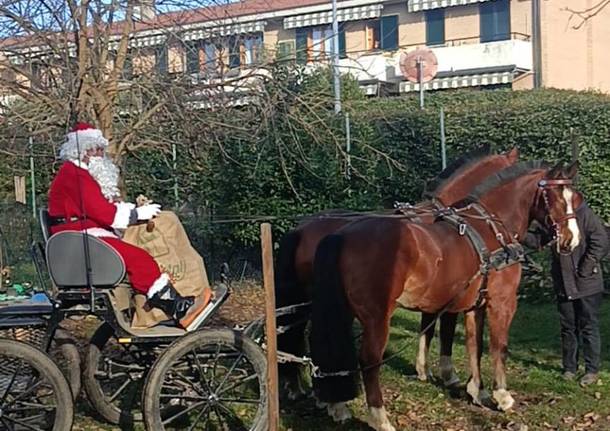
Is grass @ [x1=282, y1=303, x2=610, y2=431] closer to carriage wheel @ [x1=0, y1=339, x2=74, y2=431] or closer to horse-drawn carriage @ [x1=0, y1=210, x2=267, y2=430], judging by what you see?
horse-drawn carriage @ [x1=0, y1=210, x2=267, y2=430]

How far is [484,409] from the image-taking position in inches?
280

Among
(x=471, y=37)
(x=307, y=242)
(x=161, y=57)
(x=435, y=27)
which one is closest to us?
(x=307, y=242)

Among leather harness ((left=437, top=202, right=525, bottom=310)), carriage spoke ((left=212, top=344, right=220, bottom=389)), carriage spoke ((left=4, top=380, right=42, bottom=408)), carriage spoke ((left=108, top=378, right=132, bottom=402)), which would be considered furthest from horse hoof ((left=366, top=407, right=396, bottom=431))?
carriage spoke ((left=4, top=380, right=42, bottom=408))

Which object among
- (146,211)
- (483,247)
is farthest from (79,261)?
(483,247)

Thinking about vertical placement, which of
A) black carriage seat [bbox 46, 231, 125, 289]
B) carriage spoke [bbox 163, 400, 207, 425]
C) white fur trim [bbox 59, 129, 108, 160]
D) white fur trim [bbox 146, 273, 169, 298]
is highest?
white fur trim [bbox 59, 129, 108, 160]

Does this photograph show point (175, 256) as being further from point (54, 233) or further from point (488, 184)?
point (488, 184)

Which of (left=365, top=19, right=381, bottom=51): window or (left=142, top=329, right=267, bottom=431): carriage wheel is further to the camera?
(left=365, top=19, right=381, bottom=51): window

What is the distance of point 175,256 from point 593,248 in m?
3.75

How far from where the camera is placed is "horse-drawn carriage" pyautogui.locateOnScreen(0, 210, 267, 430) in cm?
549

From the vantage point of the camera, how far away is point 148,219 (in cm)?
603

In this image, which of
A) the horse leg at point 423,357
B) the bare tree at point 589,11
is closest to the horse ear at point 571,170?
the bare tree at point 589,11

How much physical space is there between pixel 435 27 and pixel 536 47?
139 inches

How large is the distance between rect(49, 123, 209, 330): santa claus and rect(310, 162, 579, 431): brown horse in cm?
100

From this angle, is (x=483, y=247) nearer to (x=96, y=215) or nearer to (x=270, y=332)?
(x=270, y=332)
